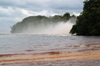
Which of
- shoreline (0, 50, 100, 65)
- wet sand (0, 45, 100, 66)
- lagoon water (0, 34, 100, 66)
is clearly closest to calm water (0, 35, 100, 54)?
lagoon water (0, 34, 100, 66)

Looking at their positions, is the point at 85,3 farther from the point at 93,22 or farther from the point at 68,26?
the point at 68,26

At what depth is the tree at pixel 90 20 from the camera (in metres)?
56.1

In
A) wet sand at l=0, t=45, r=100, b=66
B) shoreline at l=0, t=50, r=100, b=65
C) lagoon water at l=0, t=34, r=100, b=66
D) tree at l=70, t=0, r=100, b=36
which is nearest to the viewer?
wet sand at l=0, t=45, r=100, b=66

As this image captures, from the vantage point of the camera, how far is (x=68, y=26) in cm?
9225

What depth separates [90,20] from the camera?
5884cm

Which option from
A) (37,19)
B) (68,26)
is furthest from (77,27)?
(37,19)

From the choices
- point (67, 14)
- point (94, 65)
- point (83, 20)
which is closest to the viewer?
point (94, 65)

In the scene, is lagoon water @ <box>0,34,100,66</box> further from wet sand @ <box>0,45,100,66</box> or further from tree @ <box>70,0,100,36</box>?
tree @ <box>70,0,100,36</box>

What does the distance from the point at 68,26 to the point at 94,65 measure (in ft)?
272

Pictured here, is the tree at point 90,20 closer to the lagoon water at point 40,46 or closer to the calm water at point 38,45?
the calm water at point 38,45

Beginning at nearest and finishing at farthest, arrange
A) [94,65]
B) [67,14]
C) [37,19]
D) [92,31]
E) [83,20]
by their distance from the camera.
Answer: [94,65] < [92,31] < [83,20] < [67,14] < [37,19]

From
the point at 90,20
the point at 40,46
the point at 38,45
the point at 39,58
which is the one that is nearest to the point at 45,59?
the point at 39,58

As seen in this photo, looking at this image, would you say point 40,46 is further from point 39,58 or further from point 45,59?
point 45,59

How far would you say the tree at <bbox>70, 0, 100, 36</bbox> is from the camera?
56094 millimetres
